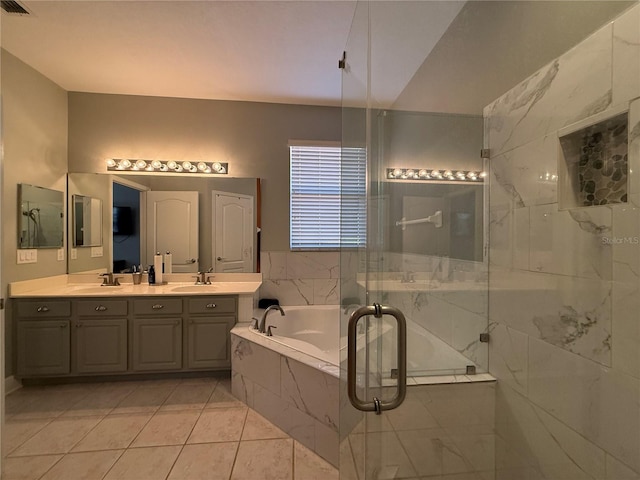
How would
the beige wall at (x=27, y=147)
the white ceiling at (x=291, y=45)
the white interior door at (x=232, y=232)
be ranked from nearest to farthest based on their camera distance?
the white ceiling at (x=291, y=45), the beige wall at (x=27, y=147), the white interior door at (x=232, y=232)

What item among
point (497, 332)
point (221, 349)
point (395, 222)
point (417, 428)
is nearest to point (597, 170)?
point (497, 332)

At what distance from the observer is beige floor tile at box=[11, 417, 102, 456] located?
1.78 metres

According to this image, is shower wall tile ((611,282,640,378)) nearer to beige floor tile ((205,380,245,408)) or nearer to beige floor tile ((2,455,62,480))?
beige floor tile ((205,380,245,408))

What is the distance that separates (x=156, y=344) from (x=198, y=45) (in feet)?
8.28

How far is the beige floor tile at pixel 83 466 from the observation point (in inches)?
63.0

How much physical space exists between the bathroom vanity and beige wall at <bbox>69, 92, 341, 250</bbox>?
1.04 meters

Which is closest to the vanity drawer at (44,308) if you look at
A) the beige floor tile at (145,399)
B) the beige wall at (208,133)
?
the beige floor tile at (145,399)

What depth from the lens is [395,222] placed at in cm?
176

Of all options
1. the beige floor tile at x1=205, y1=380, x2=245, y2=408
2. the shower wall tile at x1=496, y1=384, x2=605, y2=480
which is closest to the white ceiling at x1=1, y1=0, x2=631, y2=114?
the shower wall tile at x1=496, y1=384, x2=605, y2=480

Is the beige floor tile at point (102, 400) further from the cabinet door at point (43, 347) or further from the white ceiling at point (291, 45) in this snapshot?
the white ceiling at point (291, 45)

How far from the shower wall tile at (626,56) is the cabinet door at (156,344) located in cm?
298

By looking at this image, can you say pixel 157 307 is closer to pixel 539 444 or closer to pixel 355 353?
pixel 355 353

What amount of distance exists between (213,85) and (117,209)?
1.61m

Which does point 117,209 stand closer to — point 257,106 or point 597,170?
point 257,106
